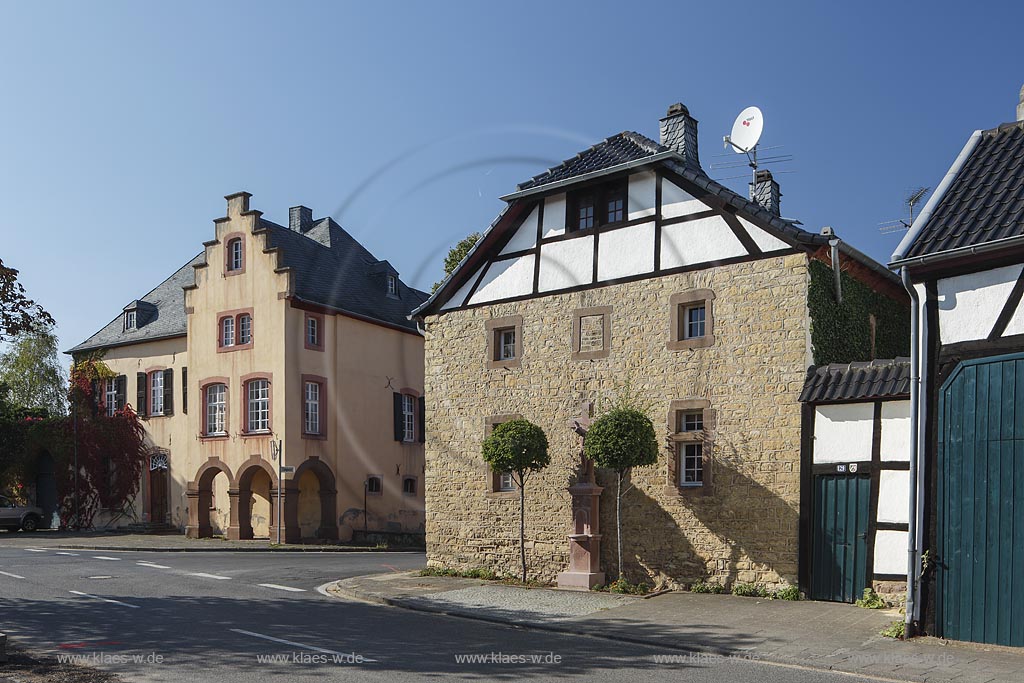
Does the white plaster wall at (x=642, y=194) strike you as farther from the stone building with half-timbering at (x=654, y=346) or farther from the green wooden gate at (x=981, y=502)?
the green wooden gate at (x=981, y=502)

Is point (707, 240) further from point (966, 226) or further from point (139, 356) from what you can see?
point (139, 356)

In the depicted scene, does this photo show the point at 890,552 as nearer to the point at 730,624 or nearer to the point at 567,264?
the point at 730,624

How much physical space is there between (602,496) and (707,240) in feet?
16.4

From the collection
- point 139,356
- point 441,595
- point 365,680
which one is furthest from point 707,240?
point 139,356

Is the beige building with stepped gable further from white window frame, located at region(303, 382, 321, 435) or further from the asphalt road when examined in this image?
the asphalt road

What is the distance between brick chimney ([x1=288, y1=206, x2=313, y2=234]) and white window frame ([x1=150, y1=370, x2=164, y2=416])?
8019 mm

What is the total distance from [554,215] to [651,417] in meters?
4.62

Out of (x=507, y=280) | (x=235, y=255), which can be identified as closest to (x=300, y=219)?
(x=235, y=255)

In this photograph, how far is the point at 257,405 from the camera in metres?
32.8

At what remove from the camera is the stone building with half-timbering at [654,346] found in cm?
1622

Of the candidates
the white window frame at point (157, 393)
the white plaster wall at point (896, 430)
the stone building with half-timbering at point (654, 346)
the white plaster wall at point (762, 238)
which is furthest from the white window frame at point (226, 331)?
the white plaster wall at point (896, 430)

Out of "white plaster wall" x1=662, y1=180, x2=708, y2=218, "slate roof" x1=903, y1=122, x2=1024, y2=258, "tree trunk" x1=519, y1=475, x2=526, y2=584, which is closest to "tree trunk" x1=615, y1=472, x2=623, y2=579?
"tree trunk" x1=519, y1=475, x2=526, y2=584

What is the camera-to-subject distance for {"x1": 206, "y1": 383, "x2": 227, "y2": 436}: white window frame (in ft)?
111

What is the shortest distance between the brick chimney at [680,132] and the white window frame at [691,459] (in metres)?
5.87
